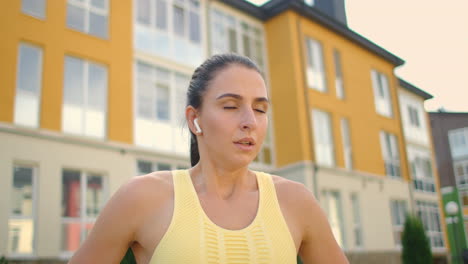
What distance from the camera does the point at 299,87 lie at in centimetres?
1816

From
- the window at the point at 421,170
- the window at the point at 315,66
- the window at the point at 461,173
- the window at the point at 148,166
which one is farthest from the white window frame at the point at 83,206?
the window at the point at 461,173

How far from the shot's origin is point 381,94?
2352 cm

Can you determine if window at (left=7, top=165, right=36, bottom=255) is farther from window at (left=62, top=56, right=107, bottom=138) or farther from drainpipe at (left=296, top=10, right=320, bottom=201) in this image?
drainpipe at (left=296, top=10, right=320, bottom=201)

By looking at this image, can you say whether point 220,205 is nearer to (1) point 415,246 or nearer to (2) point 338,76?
(1) point 415,246

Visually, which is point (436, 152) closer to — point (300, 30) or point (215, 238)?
point (300, 30)

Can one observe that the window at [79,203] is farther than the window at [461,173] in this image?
No

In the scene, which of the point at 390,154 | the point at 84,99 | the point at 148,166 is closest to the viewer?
the point at 84,99

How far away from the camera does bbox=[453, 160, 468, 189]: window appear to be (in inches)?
1625

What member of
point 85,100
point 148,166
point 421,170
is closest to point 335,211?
point 148,166

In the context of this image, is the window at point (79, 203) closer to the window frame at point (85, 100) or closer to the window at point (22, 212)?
the window at point (22, 212)

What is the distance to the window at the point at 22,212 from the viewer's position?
10539 millimetres

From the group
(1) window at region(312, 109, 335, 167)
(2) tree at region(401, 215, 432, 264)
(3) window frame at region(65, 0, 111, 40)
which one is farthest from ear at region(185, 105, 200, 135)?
(2) tree at region(401, 215, 432, 264)

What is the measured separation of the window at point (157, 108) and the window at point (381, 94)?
11.9 meters

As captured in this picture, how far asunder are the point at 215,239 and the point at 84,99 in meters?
12.2
